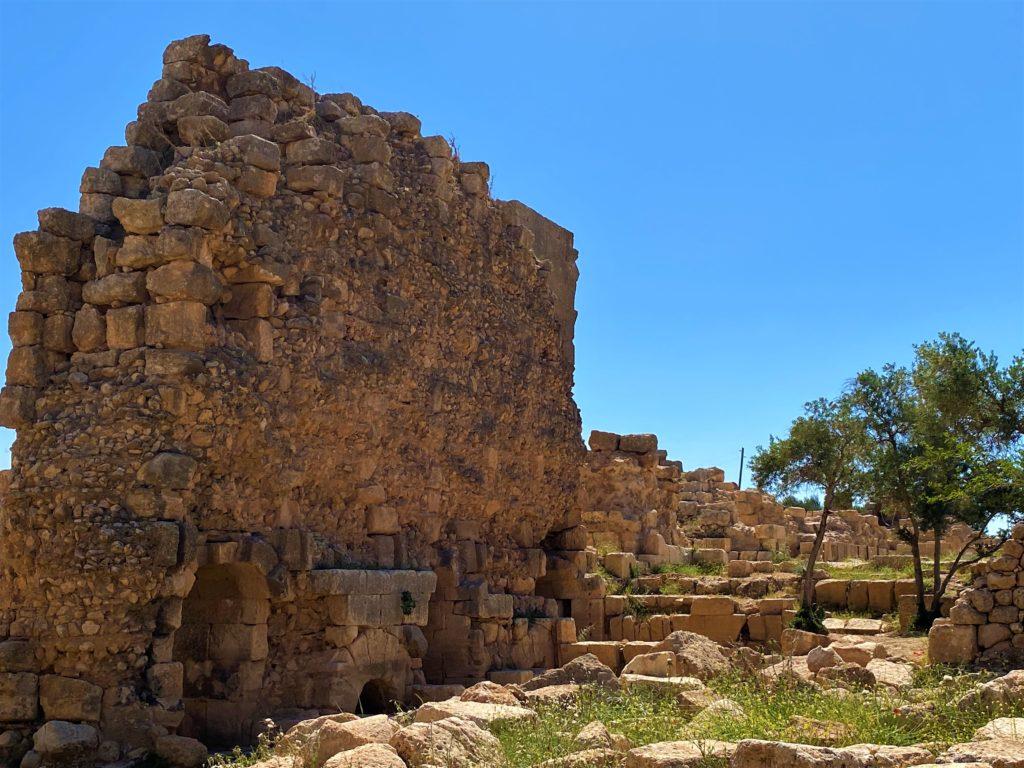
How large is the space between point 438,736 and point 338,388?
4.81 meters

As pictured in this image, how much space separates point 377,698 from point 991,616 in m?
6.69

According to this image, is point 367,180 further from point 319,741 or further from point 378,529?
point 319,741

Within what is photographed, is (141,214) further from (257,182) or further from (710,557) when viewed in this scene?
(710,557)

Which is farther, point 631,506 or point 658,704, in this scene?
point 631,506

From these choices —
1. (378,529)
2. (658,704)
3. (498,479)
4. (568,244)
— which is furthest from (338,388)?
(568,244)

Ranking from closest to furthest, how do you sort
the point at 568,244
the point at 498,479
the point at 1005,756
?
1. the point at 1005,756
2. the point at 498,479
3. the point at 568,244

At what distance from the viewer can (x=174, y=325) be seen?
9609 millimetres

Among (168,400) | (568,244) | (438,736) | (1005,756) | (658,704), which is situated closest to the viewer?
(1005,756)

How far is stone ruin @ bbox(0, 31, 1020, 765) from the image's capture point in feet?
29.9

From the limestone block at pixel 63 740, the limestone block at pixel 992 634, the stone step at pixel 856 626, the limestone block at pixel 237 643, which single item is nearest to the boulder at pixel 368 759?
the limestone block at pixel 63 740

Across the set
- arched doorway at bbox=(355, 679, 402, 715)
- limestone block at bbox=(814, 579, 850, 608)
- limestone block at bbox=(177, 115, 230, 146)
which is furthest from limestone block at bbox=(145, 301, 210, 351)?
limestone block at bbox=(814, 579, 850, 608)

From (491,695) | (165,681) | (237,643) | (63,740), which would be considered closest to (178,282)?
(237,643)

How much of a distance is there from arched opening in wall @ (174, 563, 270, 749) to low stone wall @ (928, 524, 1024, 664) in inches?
291

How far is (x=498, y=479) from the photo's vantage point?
13.9 m
